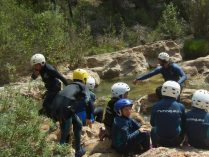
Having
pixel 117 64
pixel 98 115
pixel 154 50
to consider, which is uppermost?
pixel 98 115

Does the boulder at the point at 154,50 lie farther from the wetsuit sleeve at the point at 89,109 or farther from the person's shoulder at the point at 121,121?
the person's shoulder at the point at 121,121

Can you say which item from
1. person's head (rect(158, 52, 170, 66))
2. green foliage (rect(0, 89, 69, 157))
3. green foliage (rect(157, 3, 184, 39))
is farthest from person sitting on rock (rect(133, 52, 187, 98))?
green foliage (rect(157, 3, 184, 39))

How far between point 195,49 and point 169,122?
53.4 ft

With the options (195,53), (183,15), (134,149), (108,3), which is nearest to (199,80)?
(195,53)

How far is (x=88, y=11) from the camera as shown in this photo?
3266 cm

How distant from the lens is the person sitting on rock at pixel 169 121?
8.27m

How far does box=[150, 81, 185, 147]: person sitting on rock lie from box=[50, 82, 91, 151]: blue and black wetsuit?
139cm

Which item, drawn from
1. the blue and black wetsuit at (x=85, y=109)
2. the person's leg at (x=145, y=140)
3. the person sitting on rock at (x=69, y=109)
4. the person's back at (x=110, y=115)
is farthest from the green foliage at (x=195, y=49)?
the person's leg at (x=145, y=140)

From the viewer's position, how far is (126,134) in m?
8.54

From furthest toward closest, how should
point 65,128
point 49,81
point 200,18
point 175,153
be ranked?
point 200,18 < point 49,81 < point 65,128 < point 175,153

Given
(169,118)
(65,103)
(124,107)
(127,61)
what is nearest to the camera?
(169,118)

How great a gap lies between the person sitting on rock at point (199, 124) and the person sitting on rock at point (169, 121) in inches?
5.3

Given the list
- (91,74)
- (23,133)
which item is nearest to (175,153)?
(23,133)

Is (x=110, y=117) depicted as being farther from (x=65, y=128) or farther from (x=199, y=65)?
(x=199, y=65)
